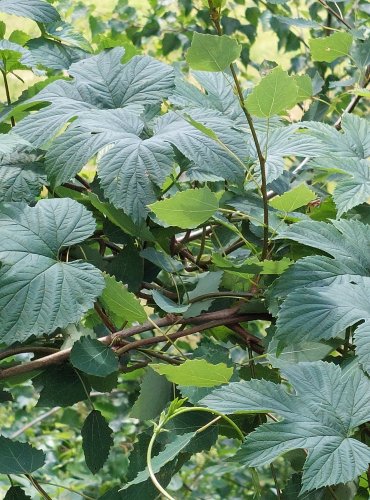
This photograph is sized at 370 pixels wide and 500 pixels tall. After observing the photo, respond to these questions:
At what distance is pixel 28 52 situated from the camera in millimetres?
883

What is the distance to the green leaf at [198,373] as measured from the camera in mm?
574

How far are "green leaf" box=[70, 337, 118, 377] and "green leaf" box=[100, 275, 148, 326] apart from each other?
0.11 ft

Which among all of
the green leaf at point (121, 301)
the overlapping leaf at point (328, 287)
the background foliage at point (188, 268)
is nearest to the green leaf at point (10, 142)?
the background foliage at point (188, 268)

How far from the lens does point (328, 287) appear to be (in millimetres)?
616

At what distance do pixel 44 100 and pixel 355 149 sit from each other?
303 mm

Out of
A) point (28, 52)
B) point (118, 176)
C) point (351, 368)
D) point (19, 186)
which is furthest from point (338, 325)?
point (28, 52)

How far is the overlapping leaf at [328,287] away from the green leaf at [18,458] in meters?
0.25

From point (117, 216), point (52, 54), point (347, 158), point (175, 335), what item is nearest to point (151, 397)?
point (175, 335)

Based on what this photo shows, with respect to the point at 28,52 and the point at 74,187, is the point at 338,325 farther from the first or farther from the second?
the point at 28,52

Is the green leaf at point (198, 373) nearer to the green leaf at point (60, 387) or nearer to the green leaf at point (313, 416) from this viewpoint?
the green leaf at point (313, 416)

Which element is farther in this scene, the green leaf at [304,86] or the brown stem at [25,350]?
→ the green leaf at [304,86]

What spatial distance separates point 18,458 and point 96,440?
9 centimetres

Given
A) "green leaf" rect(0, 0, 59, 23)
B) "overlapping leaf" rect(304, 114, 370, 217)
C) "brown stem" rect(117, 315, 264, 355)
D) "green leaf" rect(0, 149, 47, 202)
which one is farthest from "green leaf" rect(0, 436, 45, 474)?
"green leaf" rect(0, 0, 59, 23)

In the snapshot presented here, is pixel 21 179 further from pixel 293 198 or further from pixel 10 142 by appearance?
pixel 293 198
